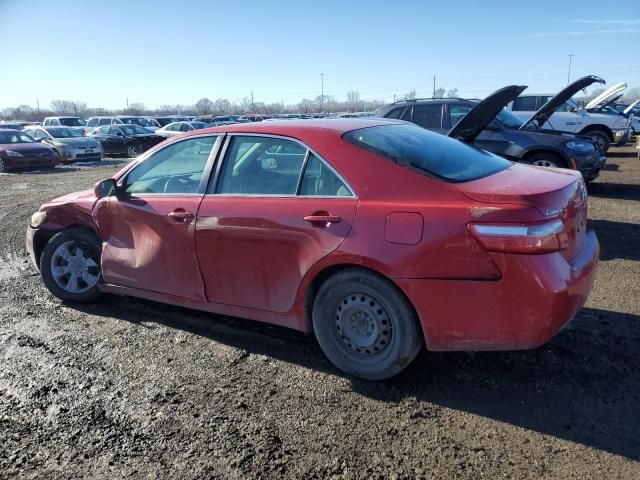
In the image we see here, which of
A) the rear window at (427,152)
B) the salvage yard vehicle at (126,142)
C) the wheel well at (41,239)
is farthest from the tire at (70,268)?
the salvage yard vehicle at (126,142)

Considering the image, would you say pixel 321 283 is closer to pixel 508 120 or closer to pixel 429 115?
pixel 508 120

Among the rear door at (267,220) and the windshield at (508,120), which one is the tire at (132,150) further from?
the rear door at (267,220)

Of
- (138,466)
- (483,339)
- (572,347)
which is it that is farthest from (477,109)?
(138,466)

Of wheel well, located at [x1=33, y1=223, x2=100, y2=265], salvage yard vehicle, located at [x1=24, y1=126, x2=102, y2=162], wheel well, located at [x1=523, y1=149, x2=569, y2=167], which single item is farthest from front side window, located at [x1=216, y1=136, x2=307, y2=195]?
salvage yard vehicle, located at [x1=24, y1=126, x2=102, y2=162]

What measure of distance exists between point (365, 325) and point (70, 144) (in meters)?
20.0

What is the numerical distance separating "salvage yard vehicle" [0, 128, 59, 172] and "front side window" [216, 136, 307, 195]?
16.7 meters

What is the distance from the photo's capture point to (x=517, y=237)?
2.74 meters

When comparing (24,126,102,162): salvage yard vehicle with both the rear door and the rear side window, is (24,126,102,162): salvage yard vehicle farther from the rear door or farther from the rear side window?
the rear door

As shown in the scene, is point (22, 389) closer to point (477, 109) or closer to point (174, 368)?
point (174, 368)

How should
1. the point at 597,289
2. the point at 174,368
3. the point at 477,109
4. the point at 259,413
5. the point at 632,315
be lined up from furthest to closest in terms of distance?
the point at 477,109, the point at 597,289, the point at 632,315, the point at 174,368, the point at 259,413

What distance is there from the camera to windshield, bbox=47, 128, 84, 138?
21.2 m

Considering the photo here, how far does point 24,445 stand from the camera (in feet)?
9.31

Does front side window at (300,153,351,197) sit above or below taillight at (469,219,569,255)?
above

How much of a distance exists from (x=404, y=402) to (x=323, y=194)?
1.36 meters
